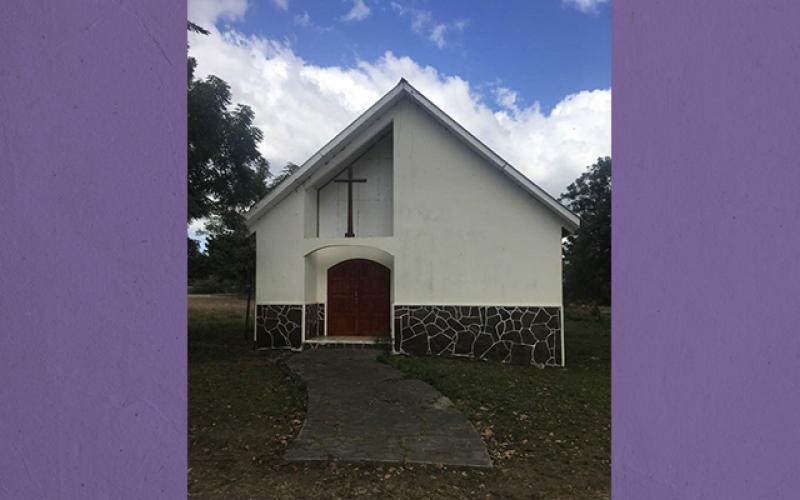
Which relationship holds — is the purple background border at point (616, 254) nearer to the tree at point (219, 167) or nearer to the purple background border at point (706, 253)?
the purple background border at point (706, 253)

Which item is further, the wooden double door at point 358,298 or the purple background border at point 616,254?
the wooden double door at point 358,298

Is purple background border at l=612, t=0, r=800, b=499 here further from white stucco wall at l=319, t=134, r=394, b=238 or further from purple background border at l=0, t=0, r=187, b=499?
white stucco wall at l=319, t=134, r=394, b=238

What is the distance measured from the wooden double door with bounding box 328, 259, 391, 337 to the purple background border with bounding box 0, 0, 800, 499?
10673mm

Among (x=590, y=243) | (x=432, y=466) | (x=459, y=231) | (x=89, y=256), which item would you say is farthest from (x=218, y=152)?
(x=590, y=243)

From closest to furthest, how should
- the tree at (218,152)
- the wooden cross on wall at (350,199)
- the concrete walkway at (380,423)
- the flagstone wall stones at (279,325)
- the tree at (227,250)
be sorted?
the concrete walkway at (380,423)
the tree at (218,152)
the flagstone wall stones at (279,325)
the wooden cross on wall at (350,199)
the tree at (227,250)

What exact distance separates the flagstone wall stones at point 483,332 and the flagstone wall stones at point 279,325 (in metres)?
2.50

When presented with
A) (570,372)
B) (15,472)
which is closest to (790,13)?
(15,472)

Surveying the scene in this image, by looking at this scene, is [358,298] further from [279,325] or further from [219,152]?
[219,152]

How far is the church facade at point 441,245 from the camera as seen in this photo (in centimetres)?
970

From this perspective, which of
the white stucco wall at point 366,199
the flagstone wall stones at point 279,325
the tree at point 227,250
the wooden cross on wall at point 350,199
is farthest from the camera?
the tree at point 227,250

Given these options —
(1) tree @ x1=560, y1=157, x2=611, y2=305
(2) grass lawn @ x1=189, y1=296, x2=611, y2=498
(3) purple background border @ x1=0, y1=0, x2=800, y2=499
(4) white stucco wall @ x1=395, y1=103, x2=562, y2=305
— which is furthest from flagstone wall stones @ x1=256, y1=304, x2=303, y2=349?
(1) tree @ x1=560, y1=157, x2=611, y2=305

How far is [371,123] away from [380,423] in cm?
740

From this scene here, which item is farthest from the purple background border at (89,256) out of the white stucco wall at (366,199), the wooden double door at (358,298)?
the wooden double door at (358,298)

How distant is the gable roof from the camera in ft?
31.4
